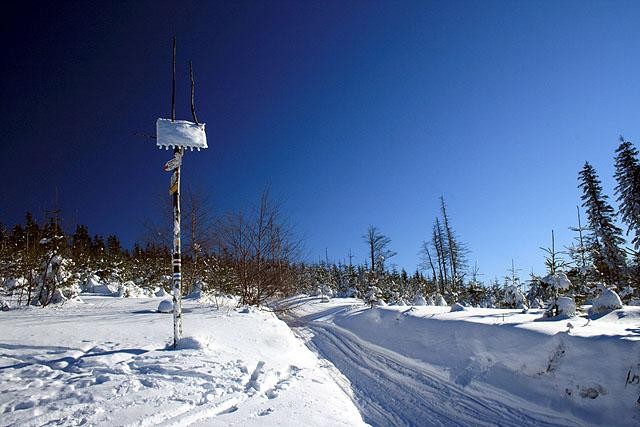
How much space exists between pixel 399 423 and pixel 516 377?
116 inches

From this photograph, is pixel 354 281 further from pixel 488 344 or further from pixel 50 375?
pixel 50 375

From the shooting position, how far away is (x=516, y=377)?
20.8ft

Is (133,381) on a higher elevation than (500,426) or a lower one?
higher

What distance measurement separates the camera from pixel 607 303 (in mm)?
8242

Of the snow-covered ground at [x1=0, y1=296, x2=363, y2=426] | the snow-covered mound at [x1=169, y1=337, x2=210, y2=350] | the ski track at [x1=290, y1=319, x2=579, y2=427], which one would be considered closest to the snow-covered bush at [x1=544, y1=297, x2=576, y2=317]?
the ski track at [x1=290, y1=319, x2=579, y2=427]

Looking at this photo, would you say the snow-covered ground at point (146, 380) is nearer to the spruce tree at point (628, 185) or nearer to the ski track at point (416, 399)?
the ski track at point (416, 399)

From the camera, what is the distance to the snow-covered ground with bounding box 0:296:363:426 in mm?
3373

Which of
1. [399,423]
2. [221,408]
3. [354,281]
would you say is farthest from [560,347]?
[354,281]

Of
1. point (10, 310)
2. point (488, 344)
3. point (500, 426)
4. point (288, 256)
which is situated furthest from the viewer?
point (288, 256)

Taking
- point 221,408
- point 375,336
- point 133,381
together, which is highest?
point 133,381

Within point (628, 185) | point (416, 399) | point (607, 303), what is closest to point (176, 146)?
point (416, 399)

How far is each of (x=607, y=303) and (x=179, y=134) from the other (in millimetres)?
11092

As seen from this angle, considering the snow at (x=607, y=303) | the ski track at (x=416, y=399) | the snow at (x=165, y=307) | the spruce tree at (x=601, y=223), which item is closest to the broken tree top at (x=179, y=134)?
the snow at (x=165, y=307)

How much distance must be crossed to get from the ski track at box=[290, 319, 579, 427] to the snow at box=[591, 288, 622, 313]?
15.0 ft
